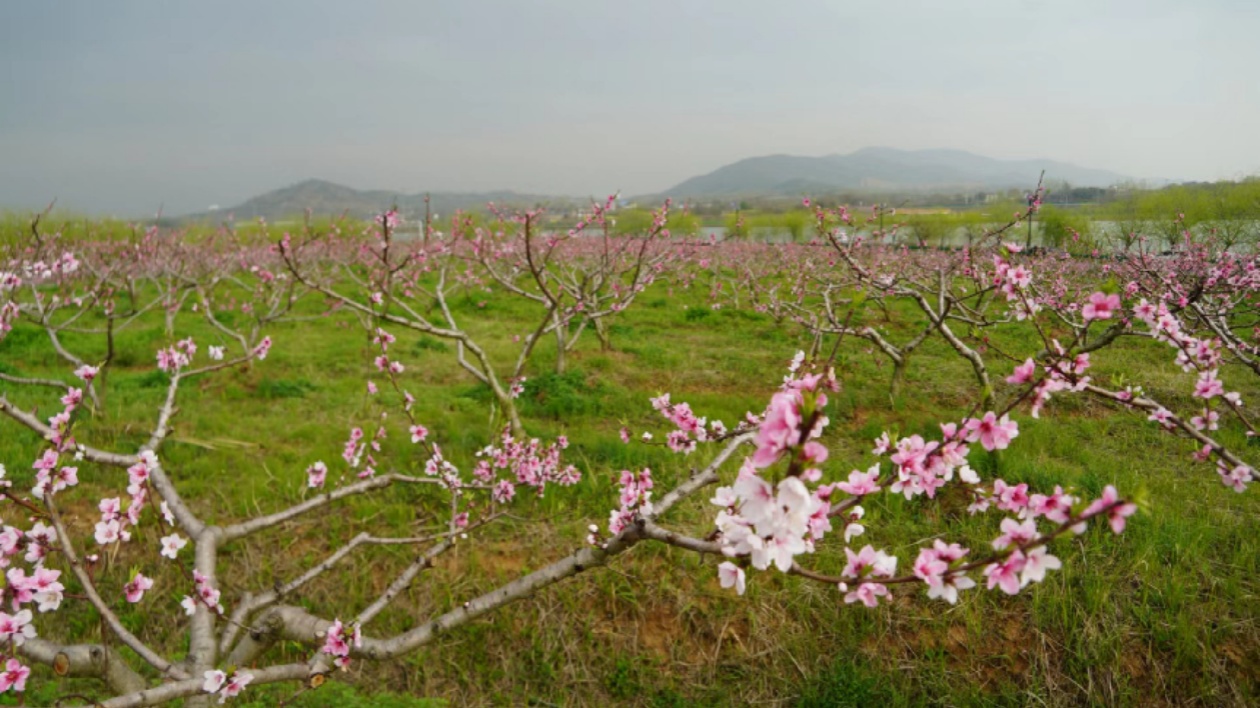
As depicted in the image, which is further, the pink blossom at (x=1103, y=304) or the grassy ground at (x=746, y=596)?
the grassy ground at (x=746, y=596)

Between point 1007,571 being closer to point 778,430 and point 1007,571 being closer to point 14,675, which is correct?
point 778,430

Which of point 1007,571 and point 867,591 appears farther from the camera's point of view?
point 867,591

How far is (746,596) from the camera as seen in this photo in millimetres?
3854

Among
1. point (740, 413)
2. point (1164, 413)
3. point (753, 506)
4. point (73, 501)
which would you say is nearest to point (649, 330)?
point (740, 413)

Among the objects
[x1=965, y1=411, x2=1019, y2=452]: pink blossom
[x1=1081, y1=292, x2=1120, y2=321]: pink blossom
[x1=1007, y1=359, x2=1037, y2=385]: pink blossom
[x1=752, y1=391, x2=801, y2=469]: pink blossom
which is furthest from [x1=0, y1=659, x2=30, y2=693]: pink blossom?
[x1=1081, y1=292, x2=1120, y2=321]: pink blossom

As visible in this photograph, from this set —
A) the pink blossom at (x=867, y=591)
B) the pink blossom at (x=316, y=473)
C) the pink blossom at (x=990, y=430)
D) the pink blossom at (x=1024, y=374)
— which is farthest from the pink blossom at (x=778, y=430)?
the pink blossom at (x=316, y=473)

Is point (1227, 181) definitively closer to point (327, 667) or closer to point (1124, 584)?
point (1124, 584)

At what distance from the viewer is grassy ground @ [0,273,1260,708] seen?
10.7ft

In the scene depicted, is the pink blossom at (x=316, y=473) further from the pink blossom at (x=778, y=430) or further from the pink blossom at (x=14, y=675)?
the pink blossom at (x=778, y=430)

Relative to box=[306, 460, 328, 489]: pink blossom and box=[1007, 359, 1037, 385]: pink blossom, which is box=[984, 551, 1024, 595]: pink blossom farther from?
box=[306, 460, 328, 489]: pink blossom

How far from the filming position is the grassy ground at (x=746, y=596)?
3252 millimetres

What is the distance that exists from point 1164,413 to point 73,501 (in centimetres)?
740

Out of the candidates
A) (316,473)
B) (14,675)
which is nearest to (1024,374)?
(14,675)

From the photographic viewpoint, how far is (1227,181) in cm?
531
